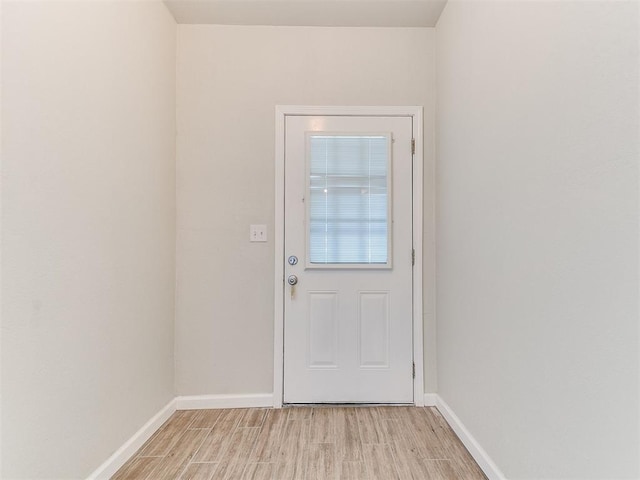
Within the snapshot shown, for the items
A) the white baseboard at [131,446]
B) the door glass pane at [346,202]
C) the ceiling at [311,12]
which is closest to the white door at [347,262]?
the door glass pane at [346,202]

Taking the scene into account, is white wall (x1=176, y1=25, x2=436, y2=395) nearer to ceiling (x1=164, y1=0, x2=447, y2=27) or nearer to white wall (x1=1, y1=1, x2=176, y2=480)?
ceiling (x1=164, y1=0, x2=447, y2=27)

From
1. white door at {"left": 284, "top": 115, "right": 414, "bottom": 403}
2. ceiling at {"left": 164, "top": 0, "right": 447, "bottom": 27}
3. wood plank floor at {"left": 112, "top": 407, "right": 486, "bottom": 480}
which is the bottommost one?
wood plank floor at {"left": 112, "top": 407, "right": 486, "bottom": 480}

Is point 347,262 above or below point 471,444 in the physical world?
above

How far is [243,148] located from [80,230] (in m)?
1.17

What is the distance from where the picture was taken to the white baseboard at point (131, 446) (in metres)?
1.55

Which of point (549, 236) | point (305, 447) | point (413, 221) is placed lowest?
point (305, 447)

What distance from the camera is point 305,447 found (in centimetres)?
182

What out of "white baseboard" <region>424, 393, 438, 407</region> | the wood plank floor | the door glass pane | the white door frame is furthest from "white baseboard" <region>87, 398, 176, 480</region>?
"white baseboard" <region>424, 393, 438, 407</region>

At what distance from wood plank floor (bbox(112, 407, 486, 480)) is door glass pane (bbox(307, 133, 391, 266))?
1.01 meters

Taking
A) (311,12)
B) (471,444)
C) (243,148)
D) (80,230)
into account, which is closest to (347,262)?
(243,148)

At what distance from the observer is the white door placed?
2.29m

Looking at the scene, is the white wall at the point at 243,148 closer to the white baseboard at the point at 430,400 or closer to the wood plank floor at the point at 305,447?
the white baseboard at the point at 430,400

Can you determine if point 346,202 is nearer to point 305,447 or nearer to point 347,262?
point 347,262

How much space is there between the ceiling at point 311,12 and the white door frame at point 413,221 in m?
0.57
